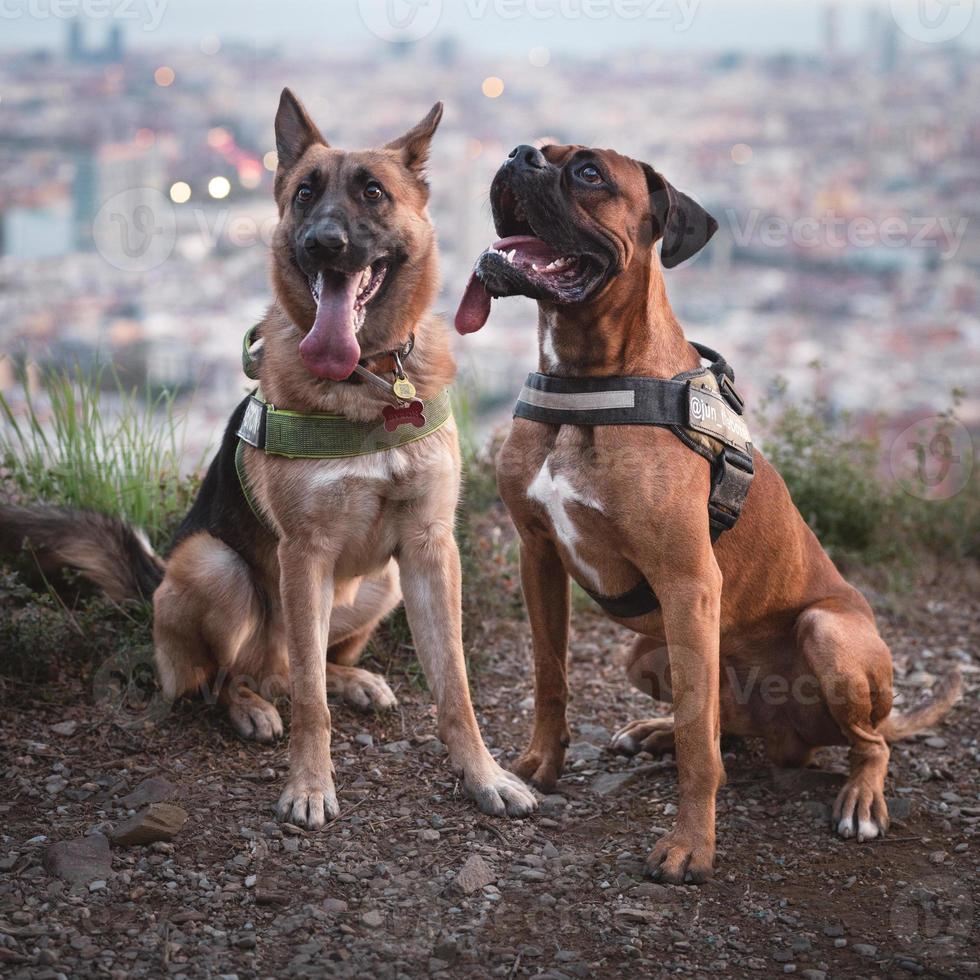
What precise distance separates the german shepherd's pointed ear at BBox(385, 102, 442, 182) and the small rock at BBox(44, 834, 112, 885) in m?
2.35

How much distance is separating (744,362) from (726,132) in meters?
6.87

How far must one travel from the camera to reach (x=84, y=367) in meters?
5.10

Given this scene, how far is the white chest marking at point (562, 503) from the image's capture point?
3088mm

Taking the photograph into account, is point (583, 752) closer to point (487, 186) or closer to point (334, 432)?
point (334, 432)

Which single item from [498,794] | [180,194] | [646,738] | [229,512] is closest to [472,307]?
[229,512]

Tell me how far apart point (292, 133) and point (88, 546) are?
1.80 metres

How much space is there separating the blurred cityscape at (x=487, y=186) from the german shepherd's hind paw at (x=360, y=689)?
4.81 feet

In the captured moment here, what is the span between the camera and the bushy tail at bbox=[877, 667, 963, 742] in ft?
12.3

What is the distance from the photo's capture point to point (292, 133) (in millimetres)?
3537

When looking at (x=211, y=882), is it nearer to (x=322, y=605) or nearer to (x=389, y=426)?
(x=322, y=605)

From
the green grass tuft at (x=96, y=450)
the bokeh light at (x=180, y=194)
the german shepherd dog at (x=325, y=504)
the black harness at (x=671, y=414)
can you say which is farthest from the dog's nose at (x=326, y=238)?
the bokeh light at (x=180, y=194)

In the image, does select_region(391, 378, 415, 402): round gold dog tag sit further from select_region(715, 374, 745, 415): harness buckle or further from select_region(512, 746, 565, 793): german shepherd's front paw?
select_region(512, 746, 565, 793): german shepherd's front paw

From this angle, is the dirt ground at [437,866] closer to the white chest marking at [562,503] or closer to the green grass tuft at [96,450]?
the white chest marking at [562,503]

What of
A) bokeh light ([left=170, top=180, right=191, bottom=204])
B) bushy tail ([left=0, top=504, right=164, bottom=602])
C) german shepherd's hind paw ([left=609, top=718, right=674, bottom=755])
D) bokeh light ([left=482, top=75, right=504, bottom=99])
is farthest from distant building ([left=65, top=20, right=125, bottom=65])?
german shepherd's hind paw ([left=609, top=718, right=674, bottom=755])
